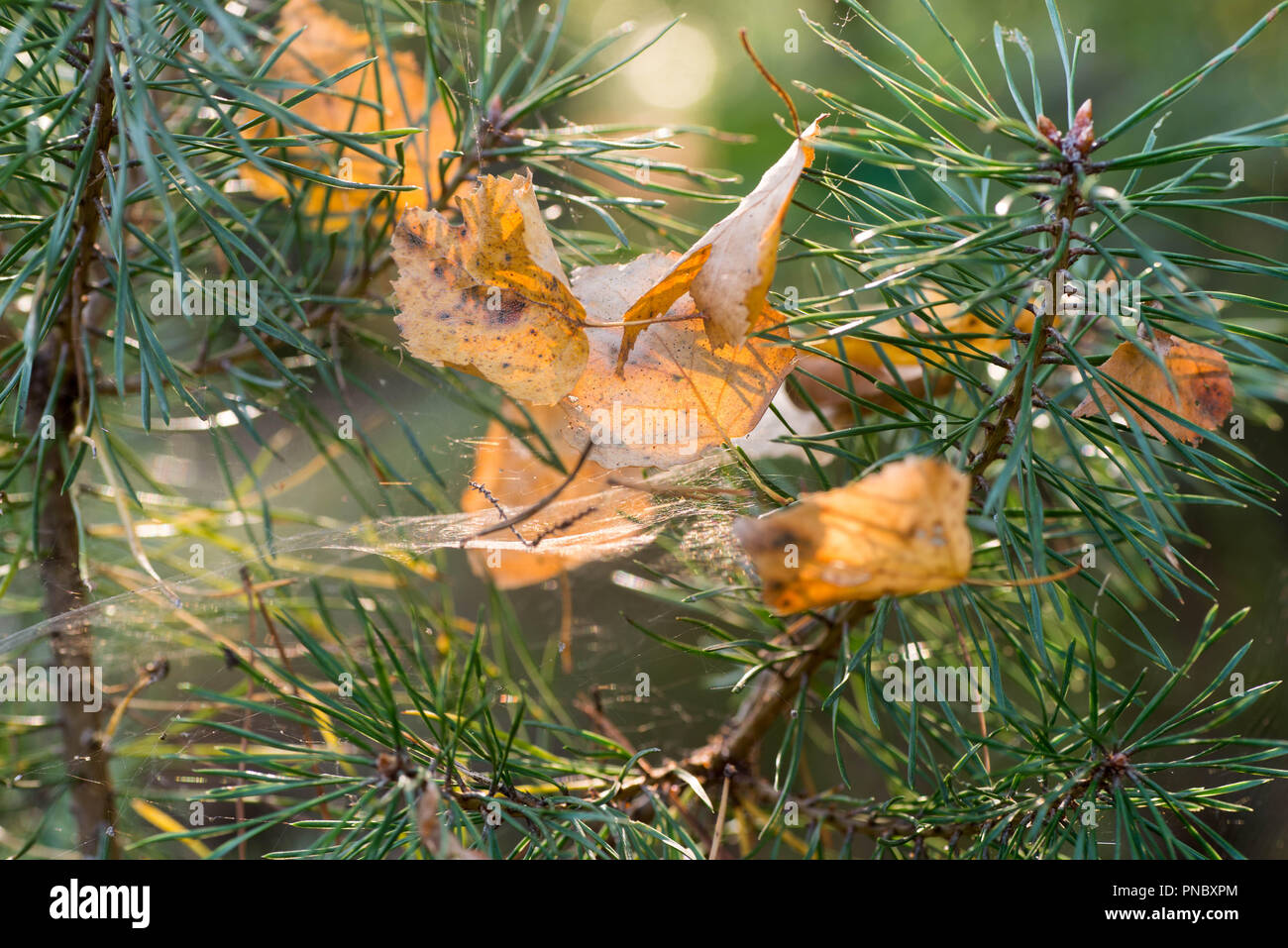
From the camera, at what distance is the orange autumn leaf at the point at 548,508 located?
30cm

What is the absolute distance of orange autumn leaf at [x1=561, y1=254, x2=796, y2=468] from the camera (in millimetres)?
245

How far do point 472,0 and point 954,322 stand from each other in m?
0.24

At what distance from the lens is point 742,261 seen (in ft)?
0.68

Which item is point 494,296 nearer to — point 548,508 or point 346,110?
point 548,508

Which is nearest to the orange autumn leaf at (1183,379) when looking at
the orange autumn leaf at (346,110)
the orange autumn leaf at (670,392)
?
the orange autumn leaf at (670,392)

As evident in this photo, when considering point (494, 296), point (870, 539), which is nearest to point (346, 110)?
point (494, 296)

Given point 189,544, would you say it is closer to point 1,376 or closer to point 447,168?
point 1,376

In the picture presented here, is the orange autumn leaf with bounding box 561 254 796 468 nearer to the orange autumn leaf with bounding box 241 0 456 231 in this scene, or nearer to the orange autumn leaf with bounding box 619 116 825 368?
the orange autumn leaf with bounding box 619 116 825 368

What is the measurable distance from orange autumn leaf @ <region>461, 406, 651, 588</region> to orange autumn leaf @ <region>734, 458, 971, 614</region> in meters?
0.12

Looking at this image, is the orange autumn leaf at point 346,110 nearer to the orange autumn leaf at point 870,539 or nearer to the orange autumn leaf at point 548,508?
the orange autumn leaf at point 548,508

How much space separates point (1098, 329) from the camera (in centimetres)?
39

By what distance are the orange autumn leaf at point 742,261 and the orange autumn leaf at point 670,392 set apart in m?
0.02
